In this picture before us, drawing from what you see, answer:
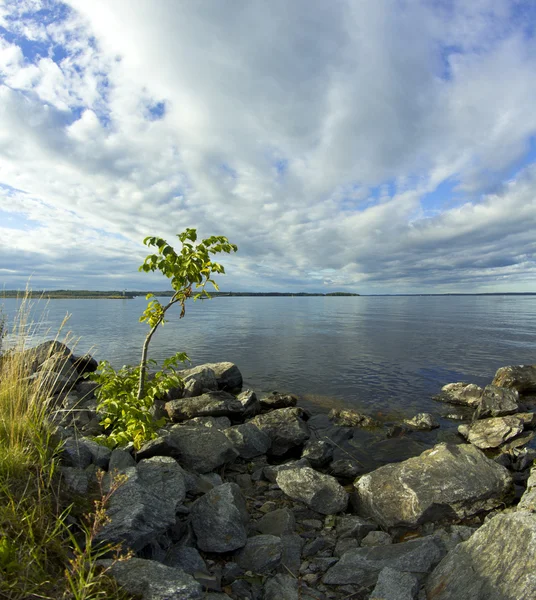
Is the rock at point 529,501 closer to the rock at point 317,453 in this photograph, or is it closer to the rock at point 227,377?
the rock at point 317,453

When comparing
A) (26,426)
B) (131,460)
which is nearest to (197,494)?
(131,460)

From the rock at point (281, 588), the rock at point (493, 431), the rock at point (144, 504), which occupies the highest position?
the rock at point (144, 504)

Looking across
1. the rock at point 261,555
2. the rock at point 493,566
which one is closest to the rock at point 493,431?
the rock at point 493,566

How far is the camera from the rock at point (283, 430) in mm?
12812

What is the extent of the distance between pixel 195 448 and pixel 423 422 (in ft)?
38.2

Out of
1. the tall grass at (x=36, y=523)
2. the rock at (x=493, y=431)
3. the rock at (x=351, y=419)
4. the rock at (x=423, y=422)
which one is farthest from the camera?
the rock at (x=351, y=419)

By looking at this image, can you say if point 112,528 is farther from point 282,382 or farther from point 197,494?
point 282,382

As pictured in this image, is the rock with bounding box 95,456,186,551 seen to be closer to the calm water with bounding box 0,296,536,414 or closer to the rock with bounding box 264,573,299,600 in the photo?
the rock with bounding box 264,573,299,600

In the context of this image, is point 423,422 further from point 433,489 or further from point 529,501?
point 529,501

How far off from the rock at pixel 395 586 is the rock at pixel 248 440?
21.5 ft

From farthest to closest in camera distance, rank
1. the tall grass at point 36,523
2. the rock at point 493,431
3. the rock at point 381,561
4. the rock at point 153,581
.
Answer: the rock at point 493,431 → the rock at point 381,561 → the rock at point 153,581 → the tall grass at point 36,523

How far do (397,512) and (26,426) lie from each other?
757cm

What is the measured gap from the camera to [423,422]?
16.3m

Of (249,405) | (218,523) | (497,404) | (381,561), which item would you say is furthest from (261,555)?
Answer: (497,404)
